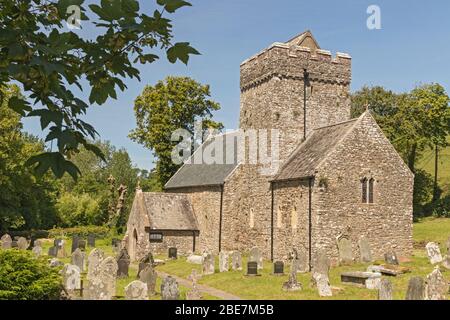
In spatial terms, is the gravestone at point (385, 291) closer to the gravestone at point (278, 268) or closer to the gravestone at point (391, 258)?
the gravestone at point (278, 268)

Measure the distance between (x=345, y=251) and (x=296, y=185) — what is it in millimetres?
4210

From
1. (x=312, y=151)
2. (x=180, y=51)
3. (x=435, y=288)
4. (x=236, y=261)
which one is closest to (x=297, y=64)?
(x=312, y=151)

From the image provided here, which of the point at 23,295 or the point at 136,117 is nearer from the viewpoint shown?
the point at 23,295

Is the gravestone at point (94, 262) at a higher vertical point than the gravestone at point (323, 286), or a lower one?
higher

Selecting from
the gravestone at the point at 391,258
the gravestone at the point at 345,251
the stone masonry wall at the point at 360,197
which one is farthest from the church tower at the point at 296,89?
the gravestone at the point at 391,258

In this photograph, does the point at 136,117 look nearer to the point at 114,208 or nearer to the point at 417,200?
the point at 114,208

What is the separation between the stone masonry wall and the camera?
25.0 m

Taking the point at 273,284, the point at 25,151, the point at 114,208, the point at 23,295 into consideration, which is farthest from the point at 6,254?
the point at 114,208

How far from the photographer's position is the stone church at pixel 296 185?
2552cm

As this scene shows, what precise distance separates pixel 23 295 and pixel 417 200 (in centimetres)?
4528

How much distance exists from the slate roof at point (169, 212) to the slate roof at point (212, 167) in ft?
5.90

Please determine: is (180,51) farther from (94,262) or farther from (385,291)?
(94,262)

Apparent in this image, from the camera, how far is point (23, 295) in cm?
1392

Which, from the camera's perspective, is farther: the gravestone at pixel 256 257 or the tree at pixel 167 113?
the tree at pixel 167 113
